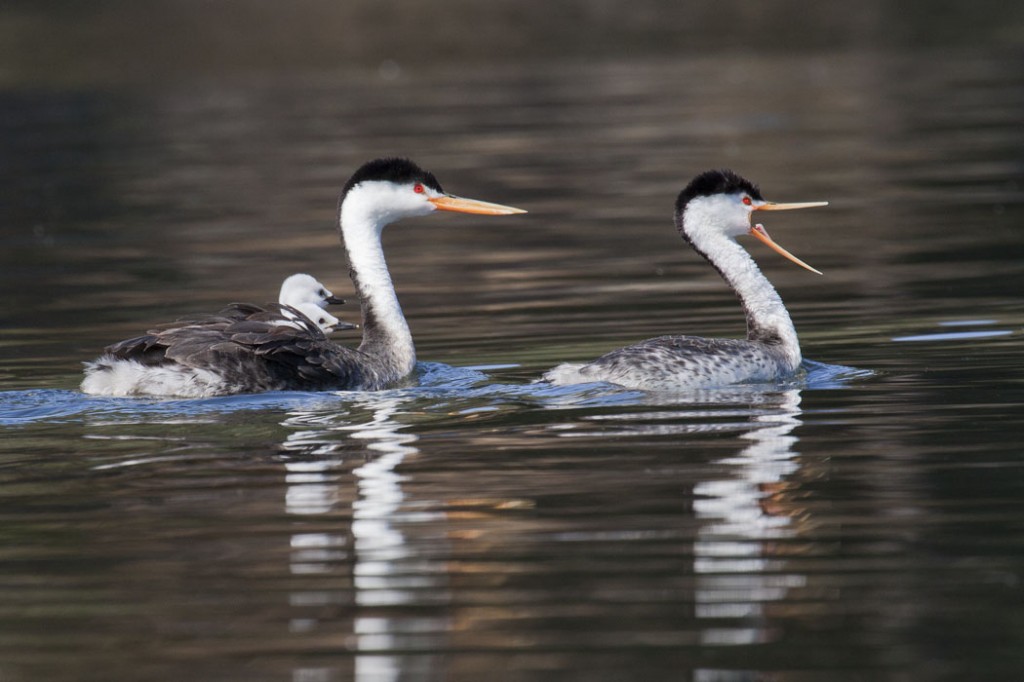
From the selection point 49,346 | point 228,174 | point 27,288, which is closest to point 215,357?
point 49,346

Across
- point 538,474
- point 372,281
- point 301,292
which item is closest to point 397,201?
point 372,281

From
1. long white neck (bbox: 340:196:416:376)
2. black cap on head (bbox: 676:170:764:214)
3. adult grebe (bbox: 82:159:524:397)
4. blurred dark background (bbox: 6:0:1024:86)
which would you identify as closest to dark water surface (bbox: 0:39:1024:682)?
adult grebe (bbox: 82:159:524:397)

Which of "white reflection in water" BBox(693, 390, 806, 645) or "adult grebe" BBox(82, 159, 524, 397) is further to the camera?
"adult grebe" BBox(82, 159, 524, 397)

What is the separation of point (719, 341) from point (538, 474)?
2.79m

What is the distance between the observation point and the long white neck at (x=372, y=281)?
11578 mm

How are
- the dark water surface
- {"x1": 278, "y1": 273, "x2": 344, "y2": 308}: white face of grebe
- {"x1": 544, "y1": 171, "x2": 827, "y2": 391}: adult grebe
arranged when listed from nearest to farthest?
the dark water surface, {"x1": 544, "y1": 171, "x2": 827, "y2": 391}: adult grebe, {"x1": 278, "y1": 273, "x2": 344, "y2": 308}: white face of grebe

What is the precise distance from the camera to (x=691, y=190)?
11.5 m

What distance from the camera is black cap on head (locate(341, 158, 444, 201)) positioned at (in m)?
11.7

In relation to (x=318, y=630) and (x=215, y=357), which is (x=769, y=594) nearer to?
(x=318, y=630)

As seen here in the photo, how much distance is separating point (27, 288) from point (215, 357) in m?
6.89

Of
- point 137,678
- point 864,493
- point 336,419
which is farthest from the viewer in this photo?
point 336,419

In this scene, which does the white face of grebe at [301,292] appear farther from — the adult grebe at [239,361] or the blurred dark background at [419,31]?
the blurred dark background at [419,31]

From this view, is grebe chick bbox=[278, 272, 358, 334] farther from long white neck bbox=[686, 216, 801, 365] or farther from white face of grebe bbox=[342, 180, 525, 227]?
long white neck bbox=[686, 216, 801, 365]

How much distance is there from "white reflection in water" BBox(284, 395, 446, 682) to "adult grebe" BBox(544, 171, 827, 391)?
4.54ft
